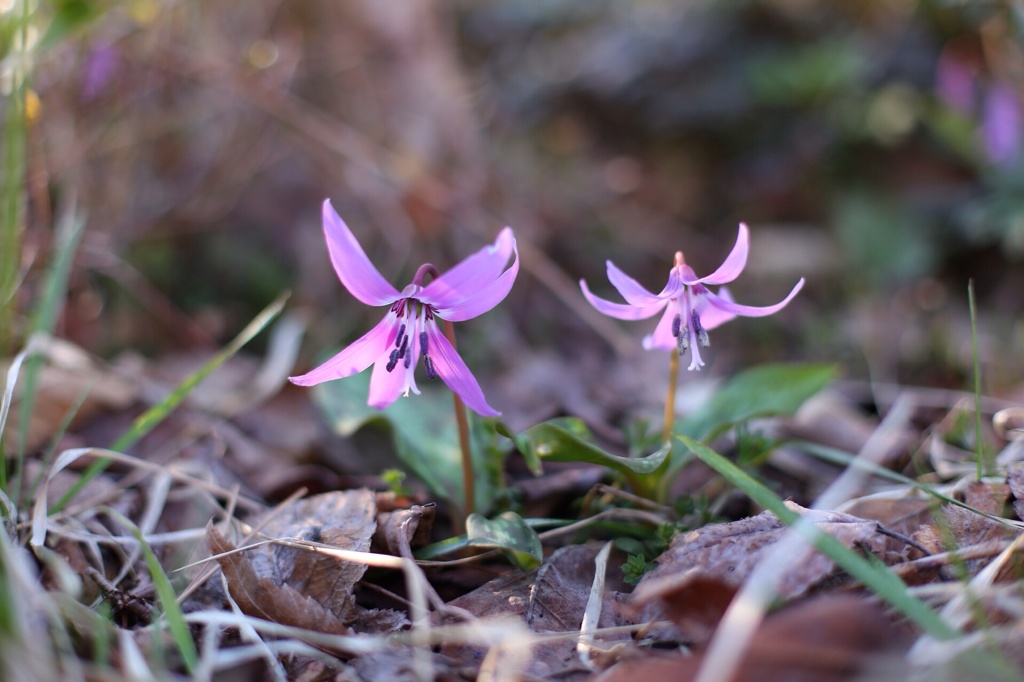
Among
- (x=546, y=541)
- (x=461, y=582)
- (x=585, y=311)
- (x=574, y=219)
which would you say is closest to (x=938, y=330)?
(x=585, y=311)

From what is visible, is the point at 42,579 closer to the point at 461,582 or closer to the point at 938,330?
the point at 461,582

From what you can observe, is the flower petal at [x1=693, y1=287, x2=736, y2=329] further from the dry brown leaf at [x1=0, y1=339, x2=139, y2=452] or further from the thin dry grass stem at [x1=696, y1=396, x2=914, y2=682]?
the dry brown leaf at [x1=0, y1=339, x2=139, y2=452]

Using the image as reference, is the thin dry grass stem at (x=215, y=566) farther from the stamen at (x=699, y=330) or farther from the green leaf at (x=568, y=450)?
the stamen at (x=699, y=330)

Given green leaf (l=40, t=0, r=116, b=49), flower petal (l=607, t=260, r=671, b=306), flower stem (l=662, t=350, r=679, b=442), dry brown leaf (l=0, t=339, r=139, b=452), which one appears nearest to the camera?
flower petal (l=607, t=260, r=671, b=306)

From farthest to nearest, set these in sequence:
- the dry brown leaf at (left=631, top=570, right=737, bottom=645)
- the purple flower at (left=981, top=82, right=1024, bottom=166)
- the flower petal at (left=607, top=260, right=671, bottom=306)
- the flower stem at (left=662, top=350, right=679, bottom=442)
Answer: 1. the purple flower at (left=981, top=82, right=1024, bottom=166)
2. the flower stem at (left=662, top=350, right=679, bottom=442)
3. the flower petal at (left=607, top=260, right=671, bottom=306)
4. the dry brown leaf at (left=631, top=570, right=737, bottom=645)

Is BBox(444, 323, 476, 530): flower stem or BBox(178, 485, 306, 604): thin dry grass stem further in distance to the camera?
BBox(444, 323, 476, 530): flower stem

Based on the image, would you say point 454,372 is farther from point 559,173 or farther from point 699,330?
point 559,173

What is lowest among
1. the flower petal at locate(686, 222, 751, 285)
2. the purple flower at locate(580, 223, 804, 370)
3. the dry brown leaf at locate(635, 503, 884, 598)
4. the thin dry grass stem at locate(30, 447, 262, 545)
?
the dry brown leaf at locate(635, 503, 884, 598)

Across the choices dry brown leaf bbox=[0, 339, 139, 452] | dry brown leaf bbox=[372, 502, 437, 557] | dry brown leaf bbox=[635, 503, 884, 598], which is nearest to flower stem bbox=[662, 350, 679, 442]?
dry brown leaf bbox=[635, 503, 884, 598]
